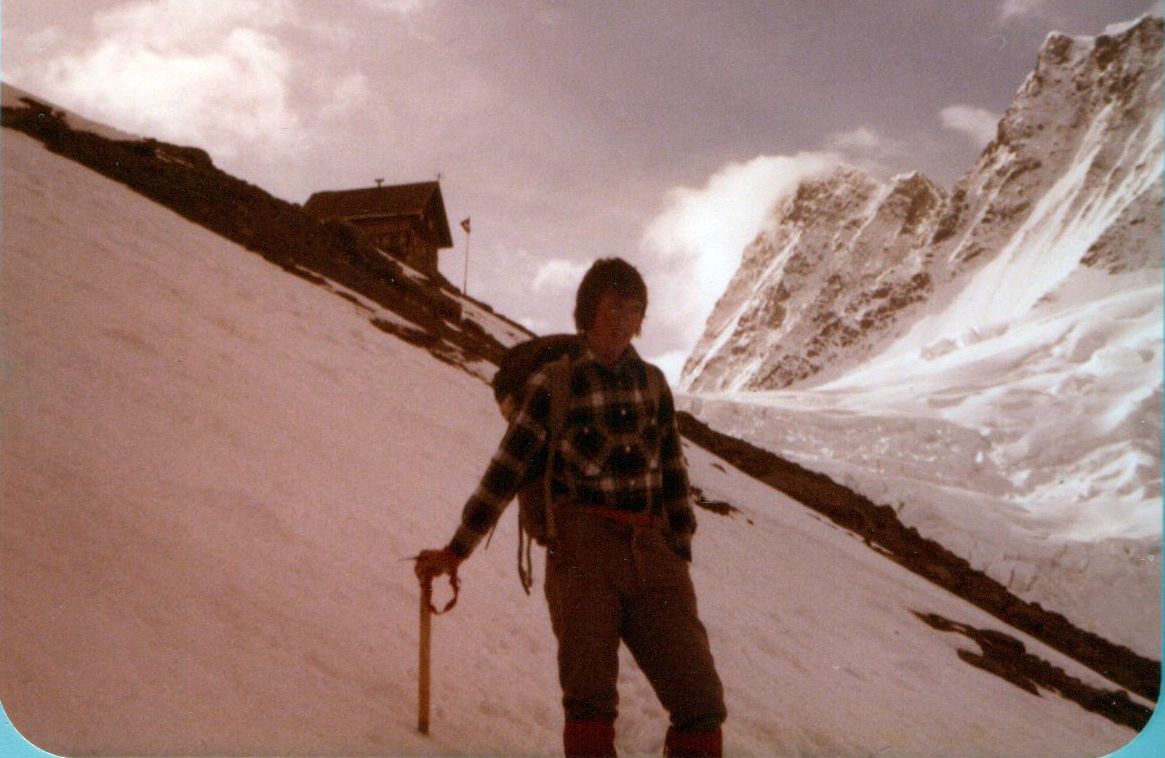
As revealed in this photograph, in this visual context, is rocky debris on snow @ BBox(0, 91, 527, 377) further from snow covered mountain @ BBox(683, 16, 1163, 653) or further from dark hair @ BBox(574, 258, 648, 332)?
dark hair @ BBox(574, 258, 648, 332)

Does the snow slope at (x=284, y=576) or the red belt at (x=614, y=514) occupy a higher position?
the red belt at (x=614, y=514)

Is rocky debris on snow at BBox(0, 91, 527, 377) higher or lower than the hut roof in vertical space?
lower

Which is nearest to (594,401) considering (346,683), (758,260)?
(346,683)

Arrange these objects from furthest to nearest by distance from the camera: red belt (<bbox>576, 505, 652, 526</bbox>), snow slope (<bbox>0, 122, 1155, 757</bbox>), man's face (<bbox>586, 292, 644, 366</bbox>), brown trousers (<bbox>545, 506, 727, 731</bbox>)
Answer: snow slope (<bbox>0, 122, 1155, 757</bbox>), man's face (<bbox>586, 292, 644, 366</bbox>), red belt (<bbox>576, 505, 652, 526</bbox>), brown trousers (<bbox>545, 506, 727, 731</bbox>)

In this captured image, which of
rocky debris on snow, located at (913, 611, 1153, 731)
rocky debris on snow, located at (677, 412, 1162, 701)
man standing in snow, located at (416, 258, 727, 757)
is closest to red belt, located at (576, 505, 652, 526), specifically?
man standing in snow, located at (416, 258, 727, 757)

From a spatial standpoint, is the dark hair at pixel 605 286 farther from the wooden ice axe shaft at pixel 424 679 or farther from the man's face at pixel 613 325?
the wooden ice axe shaft at pixel 424 679

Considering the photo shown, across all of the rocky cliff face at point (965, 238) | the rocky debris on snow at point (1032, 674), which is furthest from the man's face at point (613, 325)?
the rocky debris on snow at point (1032, 674)
